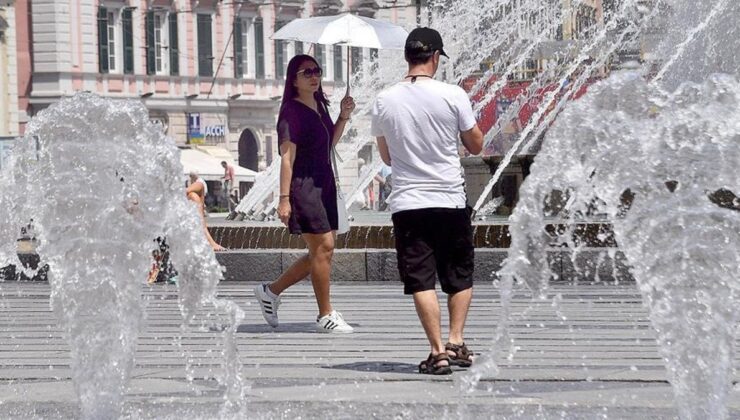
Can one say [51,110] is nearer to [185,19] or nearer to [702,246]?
[702,246]

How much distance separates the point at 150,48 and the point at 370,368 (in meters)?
56.6

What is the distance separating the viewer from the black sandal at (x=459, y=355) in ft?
28.1

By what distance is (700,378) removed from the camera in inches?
265

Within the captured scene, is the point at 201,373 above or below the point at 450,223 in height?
below

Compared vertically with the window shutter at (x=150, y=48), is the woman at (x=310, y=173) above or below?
above

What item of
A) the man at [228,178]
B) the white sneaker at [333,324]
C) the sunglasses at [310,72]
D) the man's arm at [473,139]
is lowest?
the man at [228,178]

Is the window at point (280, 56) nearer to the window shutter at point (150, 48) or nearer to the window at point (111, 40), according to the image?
the window shutter at point (150, 48)

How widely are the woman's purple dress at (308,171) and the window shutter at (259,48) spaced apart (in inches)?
2284

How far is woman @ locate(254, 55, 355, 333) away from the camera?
1044 cm

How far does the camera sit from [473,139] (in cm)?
874

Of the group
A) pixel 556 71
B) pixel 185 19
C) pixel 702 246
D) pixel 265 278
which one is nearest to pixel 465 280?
pixel 702 246

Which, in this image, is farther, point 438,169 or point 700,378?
point 438,169

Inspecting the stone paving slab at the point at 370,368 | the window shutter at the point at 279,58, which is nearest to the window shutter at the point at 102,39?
the window shutter at the point at 279,58

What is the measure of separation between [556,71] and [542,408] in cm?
3276
